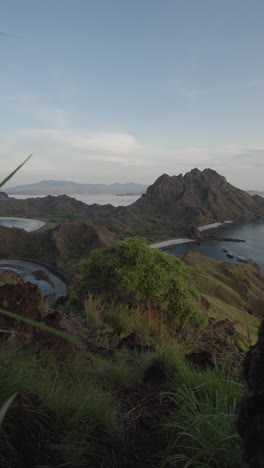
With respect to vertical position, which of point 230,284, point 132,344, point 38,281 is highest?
point 132,344

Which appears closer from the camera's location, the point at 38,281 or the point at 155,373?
the point at 155,373

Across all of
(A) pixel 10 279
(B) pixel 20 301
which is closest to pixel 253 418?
(B) pixel 20 301

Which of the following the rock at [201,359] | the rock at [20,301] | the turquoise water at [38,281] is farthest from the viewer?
the turquoise water at [38,281]

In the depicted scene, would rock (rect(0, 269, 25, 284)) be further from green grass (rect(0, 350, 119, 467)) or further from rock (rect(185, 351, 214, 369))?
green grass (rect(0, 350, 119, 467))

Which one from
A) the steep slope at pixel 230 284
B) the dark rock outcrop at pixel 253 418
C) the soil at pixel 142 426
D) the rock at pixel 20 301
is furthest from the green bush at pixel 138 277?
the steep slope at pixel 230 284

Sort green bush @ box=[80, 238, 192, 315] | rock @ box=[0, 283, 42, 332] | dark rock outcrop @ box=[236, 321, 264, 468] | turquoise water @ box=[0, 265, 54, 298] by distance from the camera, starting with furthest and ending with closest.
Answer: turquoise water @ box=[0, 265, 54, 298] → green bush @ box=[80, 238, 192, 315] → rock @ box=[0, 283, 42, 332] → dark rock outcrop @ box=[236, 321, 264, 468]

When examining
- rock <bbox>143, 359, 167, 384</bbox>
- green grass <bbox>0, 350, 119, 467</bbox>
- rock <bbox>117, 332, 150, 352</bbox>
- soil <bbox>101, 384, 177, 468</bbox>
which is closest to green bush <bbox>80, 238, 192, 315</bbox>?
rock <bbox>117, 332, 150, 352</bbox>

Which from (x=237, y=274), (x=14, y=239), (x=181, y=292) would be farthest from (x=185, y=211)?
(x=181, y=292)

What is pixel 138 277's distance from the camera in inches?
486

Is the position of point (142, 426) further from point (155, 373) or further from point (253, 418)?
point (253, 418)

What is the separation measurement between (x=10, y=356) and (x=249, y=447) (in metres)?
2.42

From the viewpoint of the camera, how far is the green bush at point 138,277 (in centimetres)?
Result: 1232

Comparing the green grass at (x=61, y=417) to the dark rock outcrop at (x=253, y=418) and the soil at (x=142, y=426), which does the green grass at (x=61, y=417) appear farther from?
the dark rock outcrop at (x=253, y=418)

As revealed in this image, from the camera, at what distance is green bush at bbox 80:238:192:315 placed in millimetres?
12320
